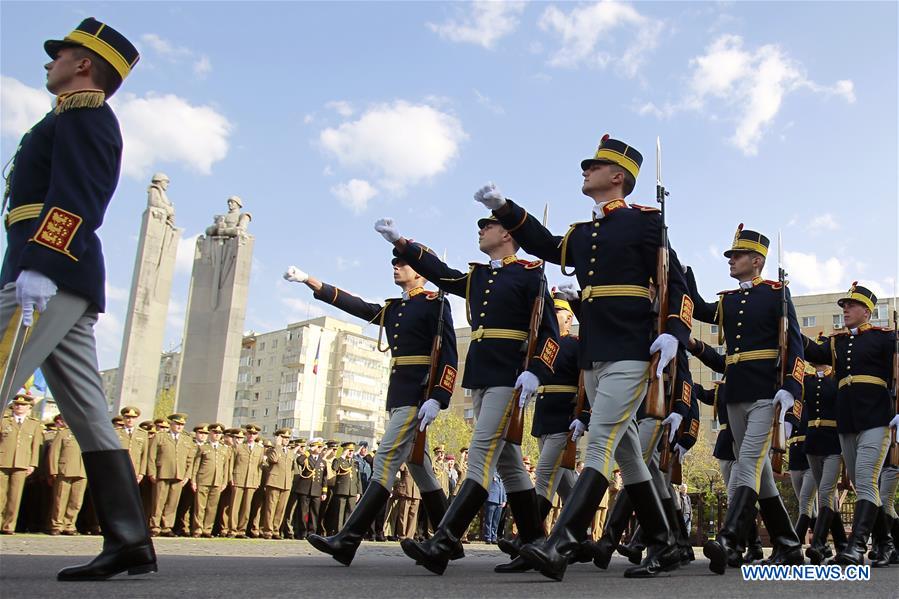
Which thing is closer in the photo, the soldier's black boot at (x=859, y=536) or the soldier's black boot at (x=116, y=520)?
the soldier's black boot at (x=116, y=520)

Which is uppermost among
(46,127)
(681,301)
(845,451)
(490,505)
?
(46,127)

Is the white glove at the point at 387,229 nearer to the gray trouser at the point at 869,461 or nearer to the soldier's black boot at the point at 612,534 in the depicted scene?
the soldier's black boot at the point at 612,534

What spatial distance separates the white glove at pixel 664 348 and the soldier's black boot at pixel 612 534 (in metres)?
1.95

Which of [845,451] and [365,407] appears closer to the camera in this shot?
[845,451]

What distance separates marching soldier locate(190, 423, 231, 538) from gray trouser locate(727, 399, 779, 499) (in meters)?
9.78

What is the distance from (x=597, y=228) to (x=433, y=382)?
6.34 feet

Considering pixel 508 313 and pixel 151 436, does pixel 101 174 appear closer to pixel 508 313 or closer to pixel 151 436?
pixel 508 313

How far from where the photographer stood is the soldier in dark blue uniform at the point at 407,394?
20.7ft

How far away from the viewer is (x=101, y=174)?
424 centimetres

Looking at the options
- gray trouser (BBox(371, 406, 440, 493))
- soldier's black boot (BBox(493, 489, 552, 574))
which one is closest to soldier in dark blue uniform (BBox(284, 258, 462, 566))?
gray trouser (BBox(371, 406, 440, 493))

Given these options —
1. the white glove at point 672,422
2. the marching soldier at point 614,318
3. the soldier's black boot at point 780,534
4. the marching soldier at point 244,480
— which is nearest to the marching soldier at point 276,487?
the marching soldier at point 244,480

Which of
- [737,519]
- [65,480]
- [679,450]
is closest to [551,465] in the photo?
[737,519]

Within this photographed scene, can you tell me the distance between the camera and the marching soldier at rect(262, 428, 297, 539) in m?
15.9

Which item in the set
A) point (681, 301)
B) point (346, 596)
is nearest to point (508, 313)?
point (681, 301)
